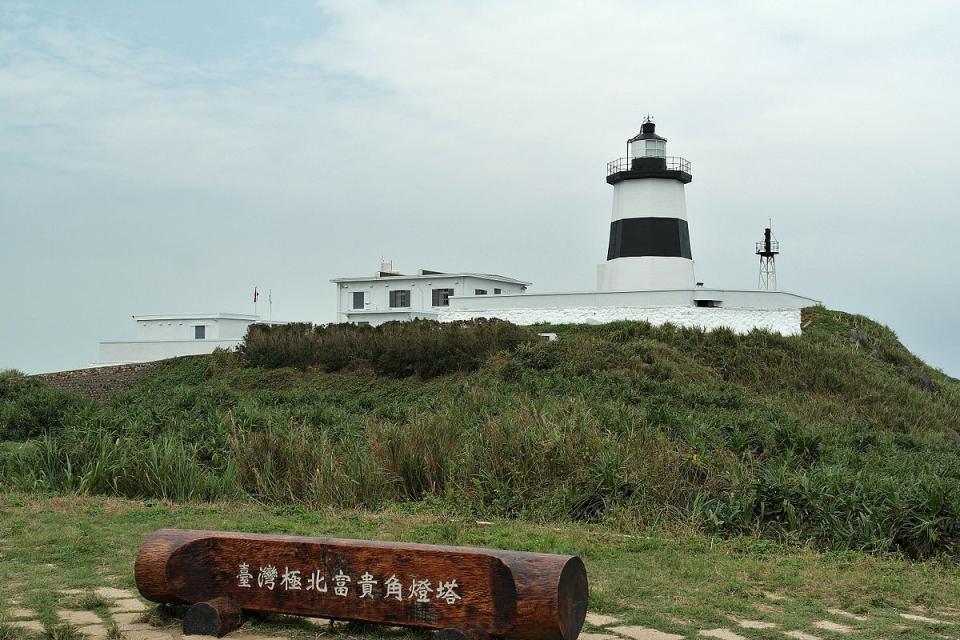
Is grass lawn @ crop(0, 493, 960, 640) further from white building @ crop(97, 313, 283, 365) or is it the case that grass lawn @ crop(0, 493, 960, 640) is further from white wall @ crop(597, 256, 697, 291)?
white building @ crop(97, 313, 283, 365)

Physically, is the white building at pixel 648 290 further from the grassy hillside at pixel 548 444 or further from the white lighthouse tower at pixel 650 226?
the grassy hillside at pixel 548 444

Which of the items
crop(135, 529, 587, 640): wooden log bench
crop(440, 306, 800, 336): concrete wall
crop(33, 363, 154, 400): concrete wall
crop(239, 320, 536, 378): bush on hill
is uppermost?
crop(440, 306, 800, 336): concrete wall

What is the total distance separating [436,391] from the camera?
18.4 m

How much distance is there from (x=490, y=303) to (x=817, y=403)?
39.5ft

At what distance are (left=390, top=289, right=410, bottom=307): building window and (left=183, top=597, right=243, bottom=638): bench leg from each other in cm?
3378

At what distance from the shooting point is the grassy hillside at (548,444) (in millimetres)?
7484

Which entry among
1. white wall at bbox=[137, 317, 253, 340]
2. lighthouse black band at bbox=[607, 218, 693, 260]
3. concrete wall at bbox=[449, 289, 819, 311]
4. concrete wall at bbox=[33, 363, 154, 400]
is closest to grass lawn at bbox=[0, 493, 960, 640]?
concrete wall at bbox=[33, 363, 154, 400]

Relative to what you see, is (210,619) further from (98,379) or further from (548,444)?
(98,379)

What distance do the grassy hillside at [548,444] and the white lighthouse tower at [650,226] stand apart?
8046 millimetres

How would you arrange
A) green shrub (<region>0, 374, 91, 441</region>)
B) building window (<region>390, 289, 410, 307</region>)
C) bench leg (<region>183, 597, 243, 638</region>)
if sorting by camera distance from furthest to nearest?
building window (<region>390, 289, 410, 307</region>)
green shrub (<region>0, 374, 91, 441</region>)
bench leg (<region>183, 597, 243, 638</region>)

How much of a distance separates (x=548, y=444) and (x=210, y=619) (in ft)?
15.3

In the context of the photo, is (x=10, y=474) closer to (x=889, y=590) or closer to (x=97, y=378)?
(x=889, y=590)

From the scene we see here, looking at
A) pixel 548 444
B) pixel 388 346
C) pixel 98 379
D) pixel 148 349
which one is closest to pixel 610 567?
pixel 548 444

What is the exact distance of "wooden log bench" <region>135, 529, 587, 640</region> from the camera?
3744 millimetres
